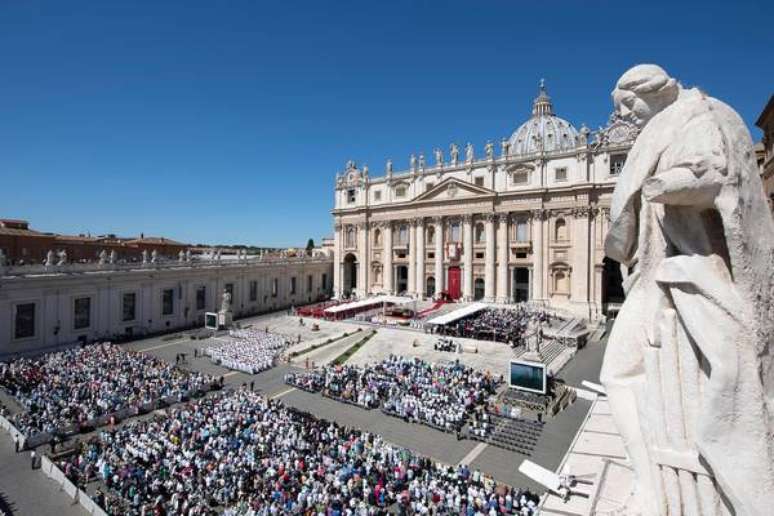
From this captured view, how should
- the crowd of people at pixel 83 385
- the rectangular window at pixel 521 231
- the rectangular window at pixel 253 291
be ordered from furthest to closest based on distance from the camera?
the rectangular window at pixel 253 291 → the rectangular window at pixel 521 231 → the crowd of people at pixel 83 385

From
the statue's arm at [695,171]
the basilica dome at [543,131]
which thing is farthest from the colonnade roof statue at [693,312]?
the basilica dome at [543,131]

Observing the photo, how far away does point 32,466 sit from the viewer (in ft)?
43.5

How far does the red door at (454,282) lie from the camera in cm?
4366

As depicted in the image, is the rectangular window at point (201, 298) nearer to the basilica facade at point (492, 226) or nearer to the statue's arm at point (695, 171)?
the basilica facade at point (492, 226)

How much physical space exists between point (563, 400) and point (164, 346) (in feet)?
89.1

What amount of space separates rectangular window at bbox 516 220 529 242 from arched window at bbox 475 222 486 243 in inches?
142

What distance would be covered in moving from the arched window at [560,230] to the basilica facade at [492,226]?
0.32 ft

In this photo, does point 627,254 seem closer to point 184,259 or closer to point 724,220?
point 724,220

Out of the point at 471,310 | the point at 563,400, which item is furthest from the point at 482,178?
the point at 563,400

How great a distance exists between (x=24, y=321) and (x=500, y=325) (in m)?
33.0

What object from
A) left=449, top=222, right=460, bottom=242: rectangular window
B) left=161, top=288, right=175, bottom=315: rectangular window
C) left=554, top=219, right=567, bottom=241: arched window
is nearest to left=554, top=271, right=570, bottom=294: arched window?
left=554, top=219, right=567, bottom=241: arched window

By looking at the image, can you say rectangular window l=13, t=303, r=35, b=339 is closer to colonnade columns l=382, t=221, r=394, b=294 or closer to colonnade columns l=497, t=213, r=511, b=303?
colonnade columns l=382, t=221, r=394, b=294

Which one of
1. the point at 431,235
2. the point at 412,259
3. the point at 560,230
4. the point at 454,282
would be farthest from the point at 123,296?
the point at 560,230

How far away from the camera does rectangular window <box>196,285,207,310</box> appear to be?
37.8 m
